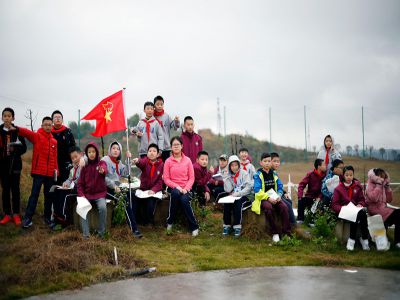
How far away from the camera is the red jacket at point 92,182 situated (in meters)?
7.61

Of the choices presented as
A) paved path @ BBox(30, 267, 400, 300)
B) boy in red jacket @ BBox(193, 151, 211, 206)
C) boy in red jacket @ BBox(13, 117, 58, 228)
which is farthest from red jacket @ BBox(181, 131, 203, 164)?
paved path @ BBox(30, 267, 400, 300)

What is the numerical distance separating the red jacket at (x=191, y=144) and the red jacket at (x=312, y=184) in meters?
2.75

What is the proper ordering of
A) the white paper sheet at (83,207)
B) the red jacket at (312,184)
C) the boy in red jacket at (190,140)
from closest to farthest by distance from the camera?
the white paper sheet at (83,207) → the red jacket at (312,184) → the boy in red jacket at (190,140)

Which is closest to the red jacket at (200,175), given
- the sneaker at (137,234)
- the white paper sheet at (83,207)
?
the sneaker at (137,234)

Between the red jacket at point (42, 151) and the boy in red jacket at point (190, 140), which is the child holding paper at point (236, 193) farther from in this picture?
the red jacket at point (42, 151)

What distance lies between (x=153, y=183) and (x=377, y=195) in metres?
4.29

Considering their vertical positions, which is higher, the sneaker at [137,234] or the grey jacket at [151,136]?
the grey jacket at [151,136]

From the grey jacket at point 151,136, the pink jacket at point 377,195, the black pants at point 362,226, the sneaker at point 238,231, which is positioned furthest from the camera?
the grey jacket at point 151,136

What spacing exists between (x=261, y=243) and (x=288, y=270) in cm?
180

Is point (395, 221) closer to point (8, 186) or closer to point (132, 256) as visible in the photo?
point (132, 256)

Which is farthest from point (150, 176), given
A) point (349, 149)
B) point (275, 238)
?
point (349, 149)

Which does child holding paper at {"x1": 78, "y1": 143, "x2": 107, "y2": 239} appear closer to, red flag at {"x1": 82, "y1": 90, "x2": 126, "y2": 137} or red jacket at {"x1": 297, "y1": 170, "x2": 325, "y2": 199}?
red flag at {"x1": 82, "y1": 90, "x2": 126, "y2": 137}

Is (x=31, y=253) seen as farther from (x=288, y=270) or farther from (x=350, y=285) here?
(x=350, y=285)

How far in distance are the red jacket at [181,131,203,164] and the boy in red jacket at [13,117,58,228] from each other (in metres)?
3.24
